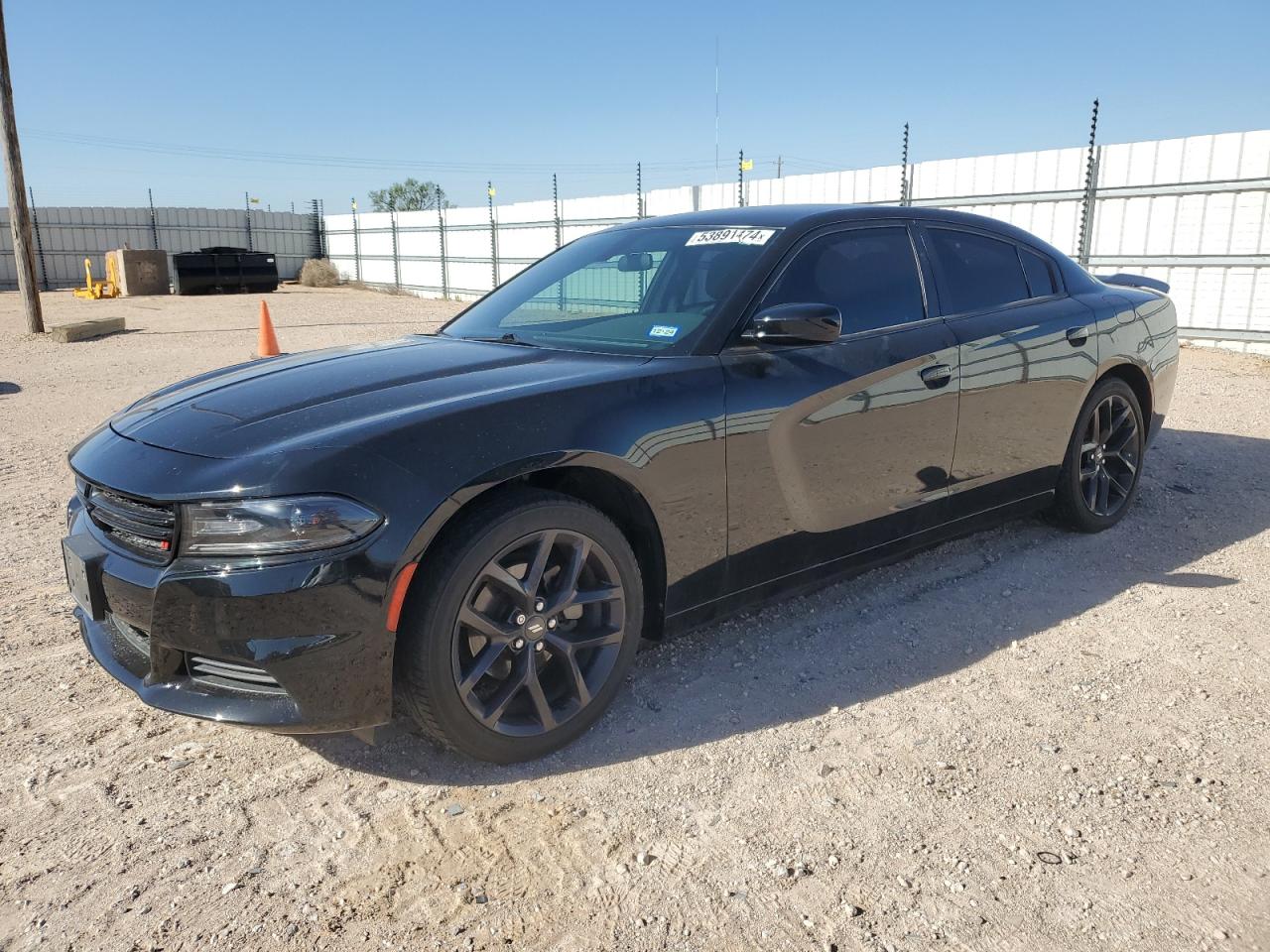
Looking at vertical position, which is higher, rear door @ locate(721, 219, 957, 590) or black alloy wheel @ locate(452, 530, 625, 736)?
rear door @ locate(721, 219, 957, 590)

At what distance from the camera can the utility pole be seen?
15.6m

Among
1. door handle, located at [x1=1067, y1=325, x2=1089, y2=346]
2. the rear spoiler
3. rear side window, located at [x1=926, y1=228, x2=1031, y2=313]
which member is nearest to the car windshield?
rear side window, located at [x1=926, y1=228, x2=1031, y2=313]

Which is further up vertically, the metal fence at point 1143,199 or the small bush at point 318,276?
the metal fence at point 1143,199

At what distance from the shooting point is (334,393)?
2861 mm

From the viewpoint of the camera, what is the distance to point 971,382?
153 inches

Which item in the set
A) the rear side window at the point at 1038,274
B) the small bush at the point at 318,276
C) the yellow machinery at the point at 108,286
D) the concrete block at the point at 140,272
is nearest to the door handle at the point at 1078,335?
the rear side window at the point at 1038,274

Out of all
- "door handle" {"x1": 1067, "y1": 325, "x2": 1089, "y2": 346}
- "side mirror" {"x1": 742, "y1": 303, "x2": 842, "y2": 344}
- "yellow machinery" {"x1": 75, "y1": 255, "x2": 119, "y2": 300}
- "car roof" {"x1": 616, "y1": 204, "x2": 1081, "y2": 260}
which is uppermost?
"car roof" {"x1": 616, "y1": 204, "x2": 1081, "y2": 260}

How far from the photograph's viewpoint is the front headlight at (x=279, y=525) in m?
2.34

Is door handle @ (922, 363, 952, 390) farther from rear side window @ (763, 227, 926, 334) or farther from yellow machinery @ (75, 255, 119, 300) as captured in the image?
yellow machinery @ (75, 255, 119, 300)

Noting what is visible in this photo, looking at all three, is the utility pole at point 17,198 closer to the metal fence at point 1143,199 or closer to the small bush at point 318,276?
the metal fence at point 1143,199

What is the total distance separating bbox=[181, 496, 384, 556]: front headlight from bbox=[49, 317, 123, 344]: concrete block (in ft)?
51.5

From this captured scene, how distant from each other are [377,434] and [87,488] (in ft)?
3.24

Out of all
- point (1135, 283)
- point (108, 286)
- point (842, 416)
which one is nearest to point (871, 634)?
point (842, 416)

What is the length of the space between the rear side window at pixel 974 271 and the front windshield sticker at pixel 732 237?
90 cm
